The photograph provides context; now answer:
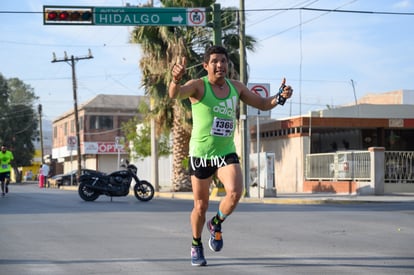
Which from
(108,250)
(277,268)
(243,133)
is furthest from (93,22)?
(277,268)

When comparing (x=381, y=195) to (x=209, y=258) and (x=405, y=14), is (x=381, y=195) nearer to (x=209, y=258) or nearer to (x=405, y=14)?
(x=405, y=14)

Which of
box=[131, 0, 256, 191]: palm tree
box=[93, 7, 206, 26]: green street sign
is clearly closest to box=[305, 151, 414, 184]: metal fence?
box=[131, 0, 256, 191]: palm tree

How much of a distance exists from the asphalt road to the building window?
5167 centimetres

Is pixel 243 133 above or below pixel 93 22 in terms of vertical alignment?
below

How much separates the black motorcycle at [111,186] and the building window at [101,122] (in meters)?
45.2

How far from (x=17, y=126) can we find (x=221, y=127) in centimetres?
7286

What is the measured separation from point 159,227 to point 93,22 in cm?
1176

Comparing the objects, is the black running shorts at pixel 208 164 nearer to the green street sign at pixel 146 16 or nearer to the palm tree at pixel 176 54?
the green street sign at pixel 146 16

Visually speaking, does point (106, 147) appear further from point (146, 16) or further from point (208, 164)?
point (208, 164)

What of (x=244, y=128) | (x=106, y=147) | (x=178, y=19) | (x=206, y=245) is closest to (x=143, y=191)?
(x=244, y=128)

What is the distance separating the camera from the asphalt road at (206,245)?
6645mm

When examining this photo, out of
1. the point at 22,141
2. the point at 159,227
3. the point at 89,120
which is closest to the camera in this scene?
the point at 159,227

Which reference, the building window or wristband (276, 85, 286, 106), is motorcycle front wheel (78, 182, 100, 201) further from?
the building window

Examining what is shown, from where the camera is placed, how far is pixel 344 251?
7.73m
